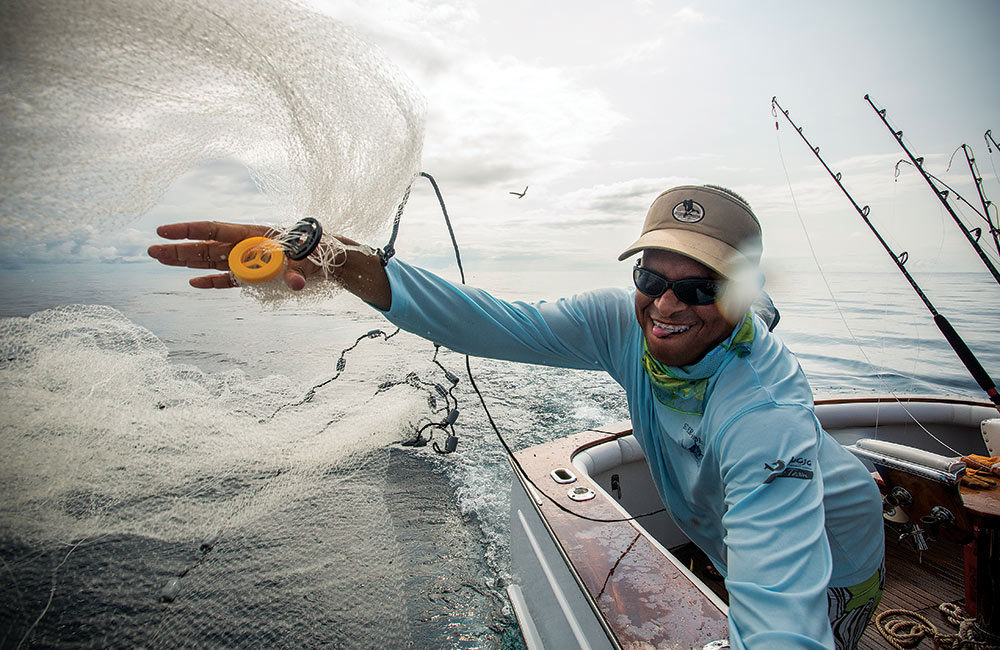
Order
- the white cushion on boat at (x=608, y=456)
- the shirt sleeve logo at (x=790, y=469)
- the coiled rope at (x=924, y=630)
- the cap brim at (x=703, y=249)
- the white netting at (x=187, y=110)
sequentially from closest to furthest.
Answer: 1. the shirt sleeve logo at (x=790, y=469)
2. the white netting at (x=187, y=110)
3. the cap brim at (x=703, y=249)
4. the coiled rope at (x=924, y=630)
5. the white cushion on boat at (x=608, y=456)

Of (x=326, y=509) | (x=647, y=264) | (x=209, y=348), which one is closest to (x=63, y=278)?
(x=209, y=348)

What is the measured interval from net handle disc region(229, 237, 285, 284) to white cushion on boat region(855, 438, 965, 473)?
11.3ft

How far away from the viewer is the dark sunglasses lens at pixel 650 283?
156 centimetres

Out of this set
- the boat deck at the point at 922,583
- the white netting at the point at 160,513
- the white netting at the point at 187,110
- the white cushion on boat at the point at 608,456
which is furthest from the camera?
the white cushion on boat at the point at 608,456

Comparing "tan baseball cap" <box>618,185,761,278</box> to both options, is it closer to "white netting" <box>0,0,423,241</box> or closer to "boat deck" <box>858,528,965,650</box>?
"white netting" <box>0,0,423,241</box>

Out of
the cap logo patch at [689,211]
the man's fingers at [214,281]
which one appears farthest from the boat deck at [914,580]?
the man's fingers at [214,281]

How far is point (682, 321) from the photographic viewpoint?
1.52 m

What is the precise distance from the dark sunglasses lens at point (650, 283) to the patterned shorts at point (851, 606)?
4.01ft

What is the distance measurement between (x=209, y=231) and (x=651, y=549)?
227cm

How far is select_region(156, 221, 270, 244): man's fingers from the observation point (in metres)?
1.29

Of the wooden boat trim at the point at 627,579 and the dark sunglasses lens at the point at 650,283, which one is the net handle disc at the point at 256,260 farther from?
the wooden boat trim at the point at 627,579

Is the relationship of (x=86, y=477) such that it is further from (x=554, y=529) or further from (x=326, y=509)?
(x=554, y=529)

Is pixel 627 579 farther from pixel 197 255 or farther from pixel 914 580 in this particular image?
pixel 914 580

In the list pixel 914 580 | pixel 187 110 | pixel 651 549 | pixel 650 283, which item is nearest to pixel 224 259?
pixel 187 110
